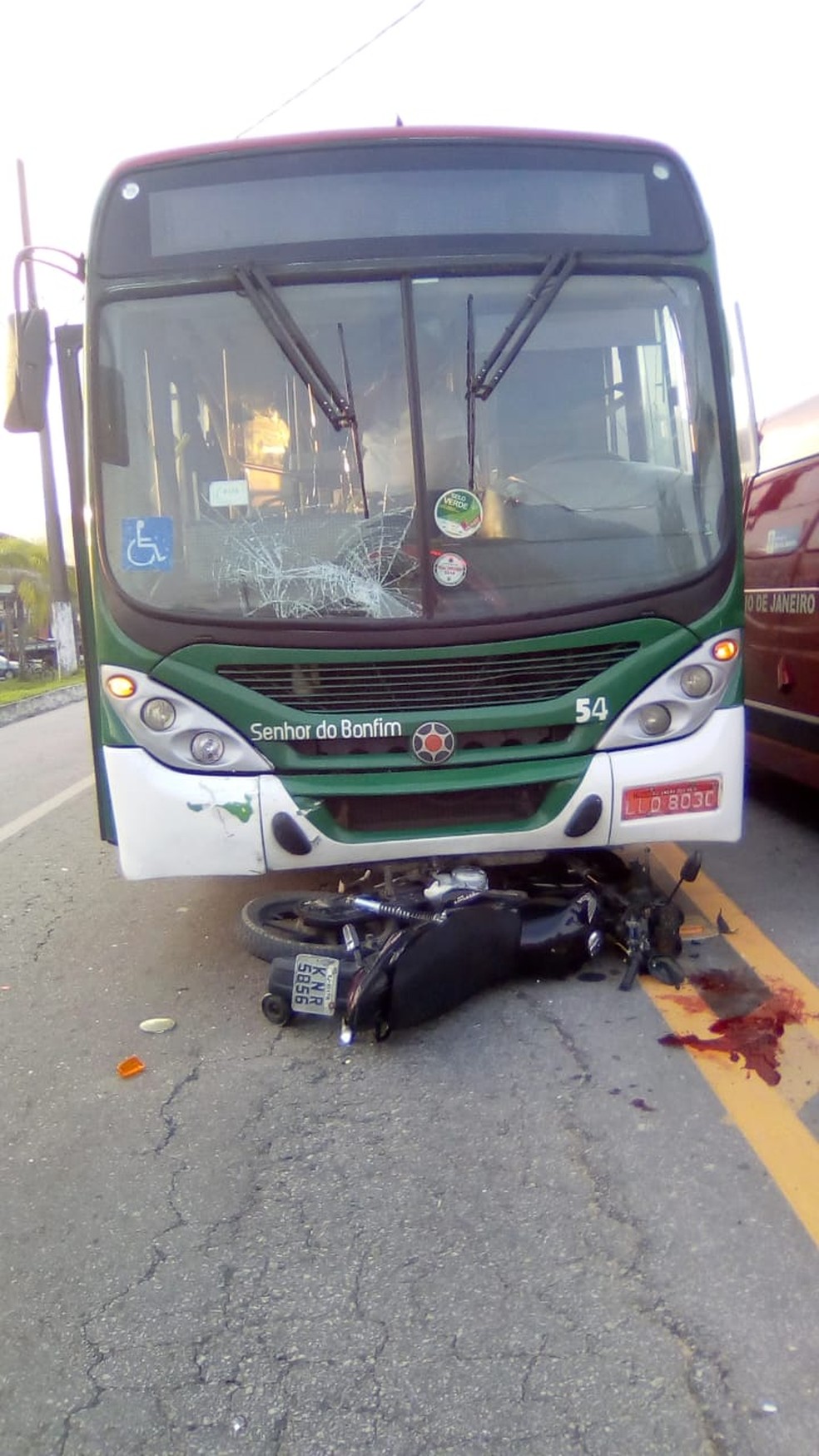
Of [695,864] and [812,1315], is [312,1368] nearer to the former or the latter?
[812,1315]

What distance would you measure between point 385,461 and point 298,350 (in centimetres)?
51

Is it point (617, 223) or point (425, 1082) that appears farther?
point (617, 223)

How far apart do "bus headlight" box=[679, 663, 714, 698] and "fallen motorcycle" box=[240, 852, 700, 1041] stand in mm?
778

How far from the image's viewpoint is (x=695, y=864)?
492 centimetres

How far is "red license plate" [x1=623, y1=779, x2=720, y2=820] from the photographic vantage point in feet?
14.9

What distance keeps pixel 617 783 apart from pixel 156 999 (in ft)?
6.49

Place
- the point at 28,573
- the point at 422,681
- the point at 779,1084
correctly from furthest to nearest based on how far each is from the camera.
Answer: the point at 28,573, the point at 422,681, the point at 779,1084

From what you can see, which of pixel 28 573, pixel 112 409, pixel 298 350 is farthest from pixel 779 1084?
pixel 28 573

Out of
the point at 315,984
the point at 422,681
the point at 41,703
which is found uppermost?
the point at 422,681

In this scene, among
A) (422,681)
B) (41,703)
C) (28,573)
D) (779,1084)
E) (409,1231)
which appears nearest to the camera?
(409,1231)

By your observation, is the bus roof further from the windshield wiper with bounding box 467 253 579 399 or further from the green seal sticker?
the green seal sticker

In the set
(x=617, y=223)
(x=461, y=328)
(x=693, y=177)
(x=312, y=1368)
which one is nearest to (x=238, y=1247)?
(x=312, y=1368)

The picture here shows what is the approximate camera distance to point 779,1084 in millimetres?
3627

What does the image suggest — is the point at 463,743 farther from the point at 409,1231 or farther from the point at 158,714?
the point at 409,1231
